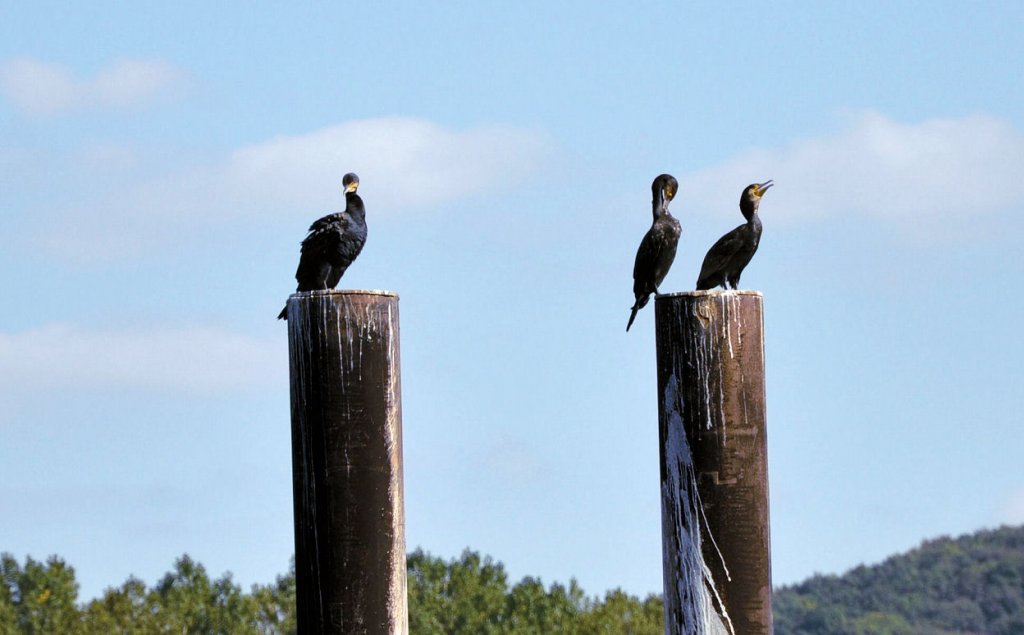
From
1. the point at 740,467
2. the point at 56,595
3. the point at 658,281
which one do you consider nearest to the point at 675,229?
the point at 658,281

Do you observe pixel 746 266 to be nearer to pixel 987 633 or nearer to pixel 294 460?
pixel 294 460

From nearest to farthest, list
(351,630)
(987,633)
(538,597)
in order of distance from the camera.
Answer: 1. (351,630)
2. (538,597)
3. (987,633)

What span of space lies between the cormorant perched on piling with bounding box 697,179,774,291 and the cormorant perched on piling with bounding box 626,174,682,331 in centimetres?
33

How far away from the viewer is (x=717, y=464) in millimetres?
9508

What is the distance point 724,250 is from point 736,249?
73 mm

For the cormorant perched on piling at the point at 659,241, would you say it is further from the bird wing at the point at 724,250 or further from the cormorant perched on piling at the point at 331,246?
the cormorant perched on piling at the point at 331,246

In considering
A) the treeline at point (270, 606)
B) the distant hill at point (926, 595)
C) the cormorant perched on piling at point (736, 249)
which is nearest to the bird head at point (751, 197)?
the cormorant perched on piling at point (736, 249)

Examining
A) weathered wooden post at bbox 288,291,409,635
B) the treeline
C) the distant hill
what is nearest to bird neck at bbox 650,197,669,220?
weathered wooden post at bbox 288,291,409,635

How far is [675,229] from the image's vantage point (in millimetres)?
12922

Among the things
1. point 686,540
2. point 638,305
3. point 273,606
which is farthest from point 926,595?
point 686,540

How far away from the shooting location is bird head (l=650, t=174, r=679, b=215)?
1257cm

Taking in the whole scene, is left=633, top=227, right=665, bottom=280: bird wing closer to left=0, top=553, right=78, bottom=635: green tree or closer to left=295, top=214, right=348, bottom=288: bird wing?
left=295, top=214, right=348, bottom=288: bird wing

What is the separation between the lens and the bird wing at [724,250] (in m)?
12.3

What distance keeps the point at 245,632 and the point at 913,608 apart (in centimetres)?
9088
